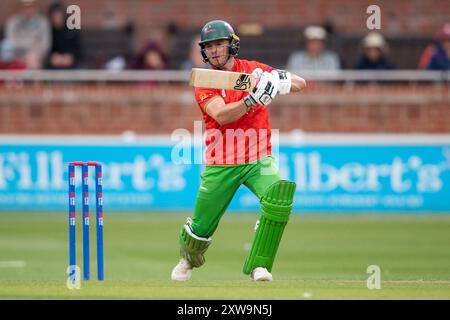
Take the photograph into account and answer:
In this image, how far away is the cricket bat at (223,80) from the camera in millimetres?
9586

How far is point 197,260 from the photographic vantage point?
10.4 meters

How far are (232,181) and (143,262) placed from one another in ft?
10.2

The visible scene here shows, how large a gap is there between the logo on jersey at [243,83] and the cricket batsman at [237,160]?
0.11 meters

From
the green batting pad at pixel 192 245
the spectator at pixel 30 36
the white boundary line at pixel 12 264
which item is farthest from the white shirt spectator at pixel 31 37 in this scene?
the green batting pad at pixel 192 245

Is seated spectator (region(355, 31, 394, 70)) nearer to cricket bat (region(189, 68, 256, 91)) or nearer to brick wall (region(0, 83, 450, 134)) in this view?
brick wall (region(0, 83, 450, 134))

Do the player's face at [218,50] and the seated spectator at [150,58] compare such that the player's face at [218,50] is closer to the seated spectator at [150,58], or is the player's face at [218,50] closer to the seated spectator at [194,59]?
the seated spectator at [194,59]

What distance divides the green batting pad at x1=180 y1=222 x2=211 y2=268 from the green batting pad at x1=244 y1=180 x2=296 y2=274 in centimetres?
48

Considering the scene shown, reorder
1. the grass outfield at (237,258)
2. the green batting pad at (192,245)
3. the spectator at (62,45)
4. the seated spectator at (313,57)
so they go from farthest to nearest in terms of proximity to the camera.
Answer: the spectator at (62,45)
the seated spectator at (313,57)
the green batting pad at (192,245)
the grass outfield at (237,258)

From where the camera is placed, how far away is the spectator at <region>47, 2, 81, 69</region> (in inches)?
762

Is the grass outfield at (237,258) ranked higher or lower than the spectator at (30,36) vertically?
lower

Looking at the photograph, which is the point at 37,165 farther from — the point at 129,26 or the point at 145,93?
the point at 129,26

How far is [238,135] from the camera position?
9992 millimetres

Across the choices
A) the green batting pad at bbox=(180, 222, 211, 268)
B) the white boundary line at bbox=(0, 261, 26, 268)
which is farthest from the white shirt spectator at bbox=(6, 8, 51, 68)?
the green batting pad at bbox=(180, 222, 211, 268)
